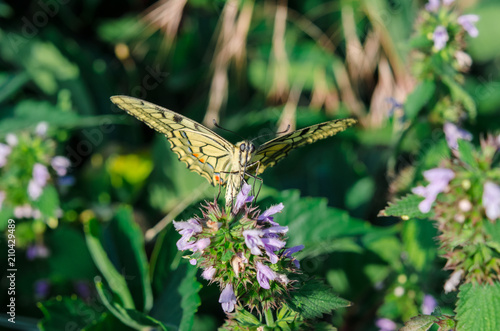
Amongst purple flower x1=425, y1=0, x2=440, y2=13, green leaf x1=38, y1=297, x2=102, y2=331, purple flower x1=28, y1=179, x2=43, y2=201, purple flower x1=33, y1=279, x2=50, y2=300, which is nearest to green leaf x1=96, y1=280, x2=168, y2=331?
green leaf x1=38, y1=297, x2=102, y2=331

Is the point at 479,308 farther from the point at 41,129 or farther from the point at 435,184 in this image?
the point at 41,129

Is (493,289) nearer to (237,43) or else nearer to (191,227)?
(191,227)

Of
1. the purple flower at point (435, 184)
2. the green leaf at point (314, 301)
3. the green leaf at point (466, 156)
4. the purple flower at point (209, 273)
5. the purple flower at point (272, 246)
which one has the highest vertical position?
the green leaf at point (466, 156)

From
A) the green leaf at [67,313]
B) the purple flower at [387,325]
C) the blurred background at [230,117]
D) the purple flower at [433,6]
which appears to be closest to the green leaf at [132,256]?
the blurred background at [230,117]

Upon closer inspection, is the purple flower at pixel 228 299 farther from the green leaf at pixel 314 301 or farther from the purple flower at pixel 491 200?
the purple flower at pixel 491 200

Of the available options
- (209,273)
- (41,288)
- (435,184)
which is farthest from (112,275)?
(435,184)
